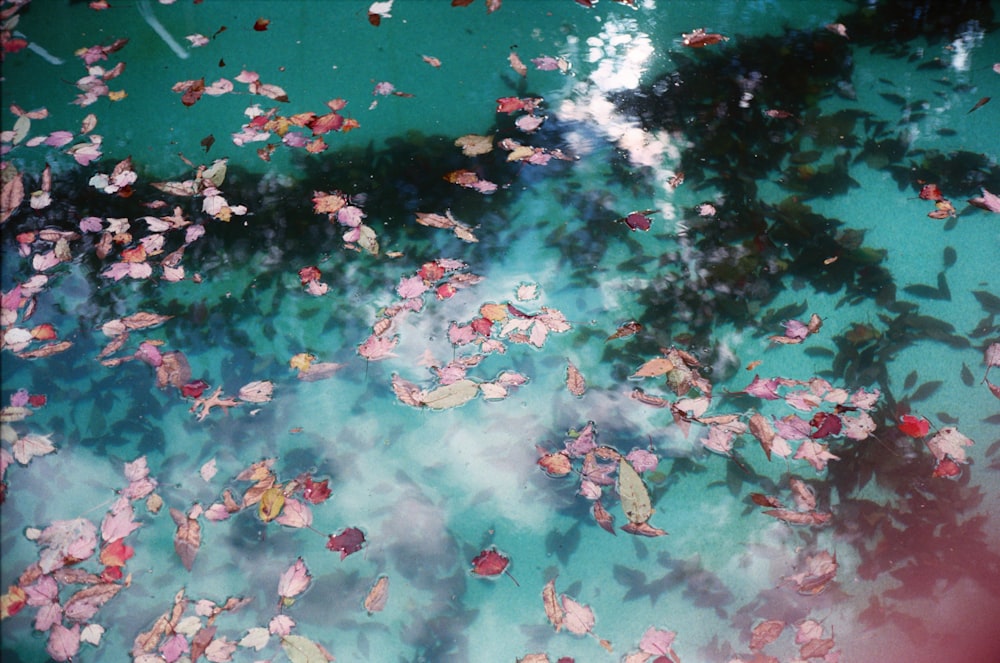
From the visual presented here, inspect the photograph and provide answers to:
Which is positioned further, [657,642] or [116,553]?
[116,553]

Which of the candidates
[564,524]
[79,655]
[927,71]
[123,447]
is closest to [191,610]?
[79,655]

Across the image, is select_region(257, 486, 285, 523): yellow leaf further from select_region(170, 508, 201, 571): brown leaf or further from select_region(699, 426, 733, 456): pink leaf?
select_region(699, 426, 733, 456): pink leaf

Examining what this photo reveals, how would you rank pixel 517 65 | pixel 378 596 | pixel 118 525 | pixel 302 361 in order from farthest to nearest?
1. pixel 517 65
2. pixel 302 361
3. pixel 118 525
4. pixel 378 596

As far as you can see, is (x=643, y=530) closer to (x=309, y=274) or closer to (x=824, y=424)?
(x=824, y=424)

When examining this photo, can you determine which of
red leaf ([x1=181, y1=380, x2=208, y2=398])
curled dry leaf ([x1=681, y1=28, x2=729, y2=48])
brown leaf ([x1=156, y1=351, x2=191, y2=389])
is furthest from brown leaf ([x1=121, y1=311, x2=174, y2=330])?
curled dry leaf ([x1=681, y1=28, x2=729, y2=48])

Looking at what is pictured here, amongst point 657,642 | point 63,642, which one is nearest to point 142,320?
point 63,642
